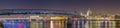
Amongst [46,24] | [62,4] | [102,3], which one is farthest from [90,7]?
[46,24]

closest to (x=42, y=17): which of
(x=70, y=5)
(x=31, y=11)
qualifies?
(x=31, y=11)

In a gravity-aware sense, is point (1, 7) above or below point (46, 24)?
above

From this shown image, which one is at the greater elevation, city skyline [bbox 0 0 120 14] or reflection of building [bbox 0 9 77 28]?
city skyline [bbox 0 0 120 14]

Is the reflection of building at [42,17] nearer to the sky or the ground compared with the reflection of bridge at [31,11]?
nearer to the ground

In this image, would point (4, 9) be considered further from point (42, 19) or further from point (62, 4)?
point (62, 4)

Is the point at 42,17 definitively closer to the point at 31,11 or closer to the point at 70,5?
the point at 31,11

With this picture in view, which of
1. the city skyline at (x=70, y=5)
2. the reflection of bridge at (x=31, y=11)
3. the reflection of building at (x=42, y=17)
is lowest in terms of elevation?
the reflection of building at (x=42, y=17)

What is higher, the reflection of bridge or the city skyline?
the city skyline

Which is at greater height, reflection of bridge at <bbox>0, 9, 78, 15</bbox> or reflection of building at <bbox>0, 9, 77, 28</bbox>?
reflection of bridge at <bbox>0, 9, 78, 15</bbox>

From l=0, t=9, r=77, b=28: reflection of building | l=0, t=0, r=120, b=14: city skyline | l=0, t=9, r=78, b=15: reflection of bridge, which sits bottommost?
l=0, t=9, r=77, b=28: reflection of building

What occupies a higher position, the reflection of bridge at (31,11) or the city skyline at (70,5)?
the city skyline at (70,5)

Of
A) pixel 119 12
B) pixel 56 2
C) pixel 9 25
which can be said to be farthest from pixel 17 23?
pixel 119 12
